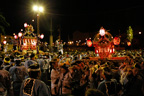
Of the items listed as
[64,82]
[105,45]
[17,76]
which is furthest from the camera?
[105,45]

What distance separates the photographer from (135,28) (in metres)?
59.1

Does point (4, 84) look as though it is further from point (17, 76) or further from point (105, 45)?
point (105, 45)

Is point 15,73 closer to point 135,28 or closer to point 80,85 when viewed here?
point 80,85

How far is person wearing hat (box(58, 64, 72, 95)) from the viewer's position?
213 inches

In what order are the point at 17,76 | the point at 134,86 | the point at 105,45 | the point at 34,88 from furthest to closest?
the point at 105,45 < the point at 17,76 < the point at 134,86 < the point at 34,88

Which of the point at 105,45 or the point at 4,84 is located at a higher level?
the point at 105,45

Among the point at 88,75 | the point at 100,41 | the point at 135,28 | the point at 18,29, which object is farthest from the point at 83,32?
the point at 88,75

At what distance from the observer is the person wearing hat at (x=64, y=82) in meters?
5.41

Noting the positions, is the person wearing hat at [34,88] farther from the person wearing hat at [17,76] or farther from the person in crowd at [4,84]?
the person wearing hat at [17,76]

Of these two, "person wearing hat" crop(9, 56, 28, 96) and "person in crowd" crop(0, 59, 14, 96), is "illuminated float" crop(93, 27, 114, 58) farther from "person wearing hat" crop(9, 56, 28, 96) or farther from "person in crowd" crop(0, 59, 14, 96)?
"person in crowd" crop(0, 59, 14, 96)

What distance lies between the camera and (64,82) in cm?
547

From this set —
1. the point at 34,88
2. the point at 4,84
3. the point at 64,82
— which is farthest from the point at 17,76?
the point at 34,88

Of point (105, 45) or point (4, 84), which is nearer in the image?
point (4, 84)

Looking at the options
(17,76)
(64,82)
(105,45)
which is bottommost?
(64,82)
